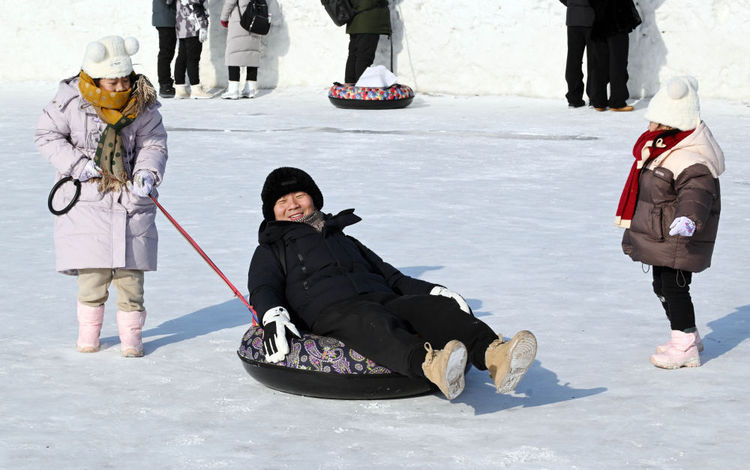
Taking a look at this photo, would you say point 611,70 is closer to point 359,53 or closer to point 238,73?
point 359,53

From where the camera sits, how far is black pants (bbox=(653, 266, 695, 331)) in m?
4.44

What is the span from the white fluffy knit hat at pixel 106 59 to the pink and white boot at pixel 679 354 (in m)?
2.24

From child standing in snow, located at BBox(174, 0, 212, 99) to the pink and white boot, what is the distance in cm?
1150

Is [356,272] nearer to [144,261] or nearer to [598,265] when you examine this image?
[144,261]

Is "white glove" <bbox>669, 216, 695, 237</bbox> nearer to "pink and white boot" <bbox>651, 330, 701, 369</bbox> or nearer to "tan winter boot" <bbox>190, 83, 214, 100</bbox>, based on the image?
"pink and white boot" <bbox>651, 330, 701, 369</bbox>

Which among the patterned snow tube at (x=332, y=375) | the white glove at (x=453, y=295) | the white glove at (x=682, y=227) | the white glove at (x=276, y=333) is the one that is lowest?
the patterned snow tube at (x=332, y=375)

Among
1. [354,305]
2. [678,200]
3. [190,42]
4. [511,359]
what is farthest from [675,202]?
[190,42]

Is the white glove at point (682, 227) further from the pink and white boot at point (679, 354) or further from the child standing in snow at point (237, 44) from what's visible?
the child standing in snow at point (237, 44)

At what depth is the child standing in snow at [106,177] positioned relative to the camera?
4.55m

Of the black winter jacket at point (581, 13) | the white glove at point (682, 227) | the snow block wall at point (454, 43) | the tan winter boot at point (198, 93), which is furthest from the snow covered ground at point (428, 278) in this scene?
the tan winter boot at point (198, 93)

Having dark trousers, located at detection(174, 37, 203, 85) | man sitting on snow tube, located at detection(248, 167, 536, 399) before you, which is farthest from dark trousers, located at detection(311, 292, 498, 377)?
dark trousers, located at detection(174, 37, 203, 85)

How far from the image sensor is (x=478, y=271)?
608 cm

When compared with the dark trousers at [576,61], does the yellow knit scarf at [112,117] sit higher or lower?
higher

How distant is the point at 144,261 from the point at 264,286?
60cm
